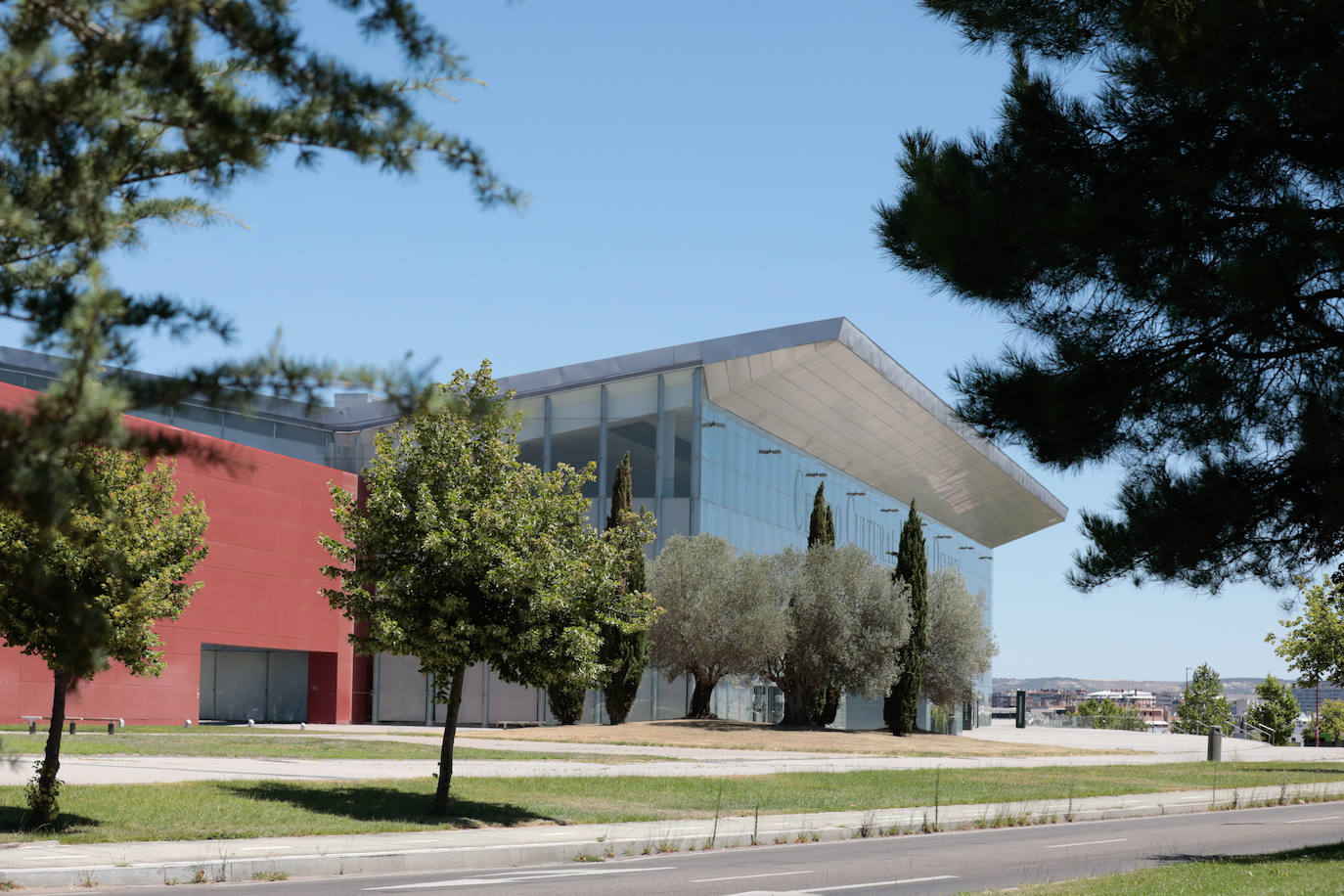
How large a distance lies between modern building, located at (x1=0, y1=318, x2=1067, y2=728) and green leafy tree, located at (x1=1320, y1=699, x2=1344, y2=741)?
6475cm

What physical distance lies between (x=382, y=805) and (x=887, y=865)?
23.5 ft

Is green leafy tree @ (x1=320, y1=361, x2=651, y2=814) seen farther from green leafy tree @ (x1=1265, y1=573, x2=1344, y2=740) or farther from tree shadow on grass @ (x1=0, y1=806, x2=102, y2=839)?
green leafy tree @ (x1=1265, y1=573, x2=1344, y2=740)

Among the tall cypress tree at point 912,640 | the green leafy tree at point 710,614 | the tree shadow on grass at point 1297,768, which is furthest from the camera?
the tall cypress tree at point 912,640

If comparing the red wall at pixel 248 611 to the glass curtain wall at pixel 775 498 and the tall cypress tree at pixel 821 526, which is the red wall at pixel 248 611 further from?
the tall cypress tree at pixel 821 526

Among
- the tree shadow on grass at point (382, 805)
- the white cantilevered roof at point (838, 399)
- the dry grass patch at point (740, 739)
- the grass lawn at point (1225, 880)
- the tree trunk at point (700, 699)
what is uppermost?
the white cantilevered roof at point (838, 399)

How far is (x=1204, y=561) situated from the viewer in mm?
11664

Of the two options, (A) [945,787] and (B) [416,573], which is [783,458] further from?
(B) [416,573]

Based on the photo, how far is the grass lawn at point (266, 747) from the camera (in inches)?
995

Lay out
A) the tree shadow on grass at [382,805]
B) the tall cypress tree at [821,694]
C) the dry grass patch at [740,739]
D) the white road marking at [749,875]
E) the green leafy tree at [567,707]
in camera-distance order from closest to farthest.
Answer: the white road marking at [749,875]
the tree shadow on grass at [382,805]
the dry grass patch at [740,739]
the green leafy tree at [567,707]
the tall cypress tree at [821,694]

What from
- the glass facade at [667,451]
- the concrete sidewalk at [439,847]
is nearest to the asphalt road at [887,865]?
the concrete sidewalk at [439,847]

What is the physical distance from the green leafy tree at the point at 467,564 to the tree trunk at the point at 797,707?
2472 centimetres

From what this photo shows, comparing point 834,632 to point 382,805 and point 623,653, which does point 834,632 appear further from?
point 382,805

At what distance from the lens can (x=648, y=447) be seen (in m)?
45.2

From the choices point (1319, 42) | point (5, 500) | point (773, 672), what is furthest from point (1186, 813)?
point (5, 500)
